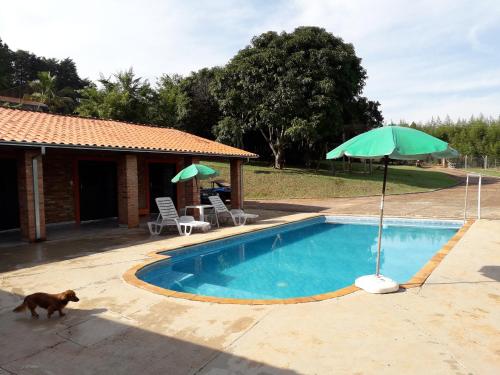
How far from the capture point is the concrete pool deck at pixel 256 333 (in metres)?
3.31

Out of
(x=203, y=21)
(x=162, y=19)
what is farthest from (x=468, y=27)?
(x=162, y=19)

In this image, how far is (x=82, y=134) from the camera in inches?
451

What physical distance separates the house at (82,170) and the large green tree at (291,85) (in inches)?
500

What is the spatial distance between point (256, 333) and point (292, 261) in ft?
17.9

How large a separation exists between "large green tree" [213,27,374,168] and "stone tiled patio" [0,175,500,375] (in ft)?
74.2

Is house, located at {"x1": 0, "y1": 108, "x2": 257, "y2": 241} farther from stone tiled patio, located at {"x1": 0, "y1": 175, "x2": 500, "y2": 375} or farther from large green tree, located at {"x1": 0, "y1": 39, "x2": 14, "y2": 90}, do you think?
large green tree, located at {"x1": 0, "y1": 39, "x2": 14, "y2": 90}

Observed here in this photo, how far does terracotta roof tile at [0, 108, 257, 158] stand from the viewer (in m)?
9.55

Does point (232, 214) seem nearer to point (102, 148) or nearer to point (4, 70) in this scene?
point (102, 148)

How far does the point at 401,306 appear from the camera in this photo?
474 cm

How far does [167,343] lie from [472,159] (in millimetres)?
62758

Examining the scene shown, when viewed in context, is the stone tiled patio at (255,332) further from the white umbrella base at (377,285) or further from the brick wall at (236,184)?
the brick wall at (236,184)

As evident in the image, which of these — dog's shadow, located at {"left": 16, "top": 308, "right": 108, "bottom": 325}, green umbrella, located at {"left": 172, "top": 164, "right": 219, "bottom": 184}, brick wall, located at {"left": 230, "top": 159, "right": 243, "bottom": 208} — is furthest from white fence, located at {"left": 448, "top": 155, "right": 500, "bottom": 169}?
dog's shadow, located at {"left": 16, "top": 308, "right": 108, "bottom": 325}

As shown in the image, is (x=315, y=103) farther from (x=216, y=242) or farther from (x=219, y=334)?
(x=219, y=334)

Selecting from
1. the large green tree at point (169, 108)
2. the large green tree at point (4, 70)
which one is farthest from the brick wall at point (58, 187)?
the large green tree at point (4, 70)
